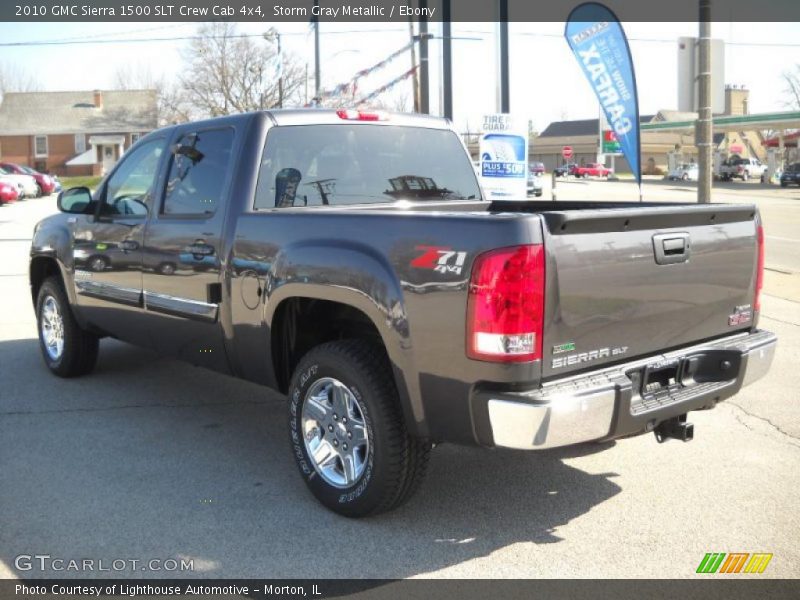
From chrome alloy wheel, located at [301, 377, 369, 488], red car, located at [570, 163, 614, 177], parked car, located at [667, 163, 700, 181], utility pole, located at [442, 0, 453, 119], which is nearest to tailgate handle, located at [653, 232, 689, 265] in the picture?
chrome alloy wheel, located at [301, 377, 369, 488]

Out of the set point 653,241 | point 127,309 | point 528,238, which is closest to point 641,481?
point 653,241

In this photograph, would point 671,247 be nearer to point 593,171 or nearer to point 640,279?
point 640,279

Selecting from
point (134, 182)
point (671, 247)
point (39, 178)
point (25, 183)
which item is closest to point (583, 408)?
point (671, 247)

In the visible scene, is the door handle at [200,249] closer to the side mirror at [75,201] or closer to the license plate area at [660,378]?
the side mirror at [75,201]

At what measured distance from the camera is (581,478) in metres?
4.53

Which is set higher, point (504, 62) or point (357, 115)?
point (504, 62)

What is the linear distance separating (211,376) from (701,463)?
3.92m

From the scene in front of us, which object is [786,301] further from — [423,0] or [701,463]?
[423,0]

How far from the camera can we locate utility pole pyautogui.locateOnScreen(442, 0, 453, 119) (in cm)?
1541

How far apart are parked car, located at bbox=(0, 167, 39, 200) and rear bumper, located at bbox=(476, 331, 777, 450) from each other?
39683 mm

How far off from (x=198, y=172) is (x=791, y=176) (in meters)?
52.3

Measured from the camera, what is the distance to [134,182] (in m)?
5.71

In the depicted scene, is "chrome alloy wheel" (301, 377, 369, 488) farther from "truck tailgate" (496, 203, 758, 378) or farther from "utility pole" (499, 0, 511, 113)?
"utility pole" (499, 0, 511, 113)

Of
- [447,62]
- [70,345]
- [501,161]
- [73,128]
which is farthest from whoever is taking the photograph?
[73,128]
